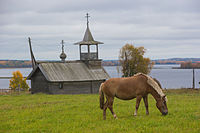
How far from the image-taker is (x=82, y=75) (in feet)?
128

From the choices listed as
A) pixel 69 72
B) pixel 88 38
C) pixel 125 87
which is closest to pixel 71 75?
pixel 69 72

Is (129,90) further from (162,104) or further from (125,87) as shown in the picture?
(162,104)

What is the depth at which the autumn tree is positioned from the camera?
6366cm

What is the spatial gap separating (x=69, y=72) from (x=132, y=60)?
27304 mm

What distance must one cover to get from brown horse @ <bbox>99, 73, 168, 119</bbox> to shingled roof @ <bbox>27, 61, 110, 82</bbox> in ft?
79.3

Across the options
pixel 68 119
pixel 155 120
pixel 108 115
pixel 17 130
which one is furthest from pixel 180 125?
pixel 17 130

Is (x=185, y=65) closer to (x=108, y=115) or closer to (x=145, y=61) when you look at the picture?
(x=145, y=61)

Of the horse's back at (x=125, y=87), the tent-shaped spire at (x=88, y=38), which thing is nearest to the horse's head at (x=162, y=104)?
the horse's back at (x=125, y=87)

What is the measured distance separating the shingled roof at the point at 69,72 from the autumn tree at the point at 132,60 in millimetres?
22894

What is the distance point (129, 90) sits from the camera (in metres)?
12.6

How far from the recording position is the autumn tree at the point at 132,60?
63.7m

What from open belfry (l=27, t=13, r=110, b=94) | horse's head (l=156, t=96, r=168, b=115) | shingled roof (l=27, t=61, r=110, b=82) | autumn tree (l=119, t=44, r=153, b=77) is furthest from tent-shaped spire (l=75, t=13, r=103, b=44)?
horse's head (l=156, t=96, r=168, b=115)

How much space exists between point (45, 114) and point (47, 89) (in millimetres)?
22851

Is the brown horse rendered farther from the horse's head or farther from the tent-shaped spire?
the tent-shaped spire
